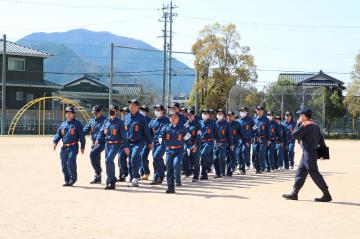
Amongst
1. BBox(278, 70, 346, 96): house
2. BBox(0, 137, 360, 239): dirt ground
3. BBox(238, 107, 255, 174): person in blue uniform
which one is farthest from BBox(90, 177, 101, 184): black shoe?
BBox(278, 70, 346, 96): house

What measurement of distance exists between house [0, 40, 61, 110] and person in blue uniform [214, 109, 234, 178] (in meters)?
36.8

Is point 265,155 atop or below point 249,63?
below

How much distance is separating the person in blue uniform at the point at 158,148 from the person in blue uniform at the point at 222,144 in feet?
5.80

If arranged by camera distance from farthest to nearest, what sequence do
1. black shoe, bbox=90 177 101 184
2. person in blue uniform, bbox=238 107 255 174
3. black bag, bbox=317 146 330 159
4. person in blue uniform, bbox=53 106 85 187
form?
person in blue uniform, bbox=238 107 255 174 → black shoe, bbox=90 177 101 184 → person in blue uniform, bbox=53 106 85 187 → black bag, bbox=317 146 330 159

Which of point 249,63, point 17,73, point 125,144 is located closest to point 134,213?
point 125,144

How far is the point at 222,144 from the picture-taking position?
621 inches

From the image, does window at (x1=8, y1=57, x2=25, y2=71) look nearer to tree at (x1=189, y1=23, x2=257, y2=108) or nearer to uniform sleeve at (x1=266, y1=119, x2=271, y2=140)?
tree at (x1=189, y1=23, x2=257, y2=108)

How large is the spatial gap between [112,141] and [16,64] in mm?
39606

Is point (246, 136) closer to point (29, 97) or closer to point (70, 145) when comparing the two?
point (70, 145)

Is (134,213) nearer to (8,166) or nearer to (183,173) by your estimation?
(183,173)

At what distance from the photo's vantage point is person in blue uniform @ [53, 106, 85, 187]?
42.3 feet

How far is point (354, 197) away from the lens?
464 inches

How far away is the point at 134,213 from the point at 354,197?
4.91 m


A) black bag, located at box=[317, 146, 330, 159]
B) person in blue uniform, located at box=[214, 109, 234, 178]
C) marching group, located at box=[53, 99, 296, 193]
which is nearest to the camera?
black bag, located at box=[317, 146, 330, 159]
